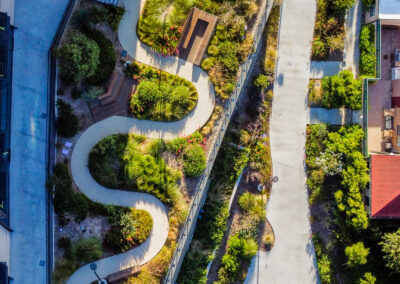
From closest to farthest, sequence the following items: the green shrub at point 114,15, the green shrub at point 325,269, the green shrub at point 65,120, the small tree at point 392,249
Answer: the green shrub at point 65,120 → the green shrub at point 114,15 → the small tree at point 392,249 → the green shrub at point 325,269

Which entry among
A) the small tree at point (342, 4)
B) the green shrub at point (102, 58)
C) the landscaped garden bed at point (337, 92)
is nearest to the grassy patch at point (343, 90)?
the landscaped garden bed at point (337, 92)

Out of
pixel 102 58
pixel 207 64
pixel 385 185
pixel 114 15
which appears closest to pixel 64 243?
pixel 102 58

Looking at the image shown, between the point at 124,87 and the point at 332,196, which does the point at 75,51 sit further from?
the point at 332,196

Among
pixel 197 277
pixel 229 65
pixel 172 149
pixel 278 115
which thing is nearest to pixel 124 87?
pixel 172 149

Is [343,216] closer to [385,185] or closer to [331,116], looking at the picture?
[385,185]

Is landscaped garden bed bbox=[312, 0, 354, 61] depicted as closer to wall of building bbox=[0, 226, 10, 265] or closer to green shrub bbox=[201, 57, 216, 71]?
green shrub bbox=[201, 57, 216, 71]

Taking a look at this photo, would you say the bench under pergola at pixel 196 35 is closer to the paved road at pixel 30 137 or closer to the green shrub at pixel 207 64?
the green shrub at pixel 207 64

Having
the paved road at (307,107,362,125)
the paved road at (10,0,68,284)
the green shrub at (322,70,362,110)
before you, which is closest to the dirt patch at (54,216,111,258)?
the paved road at (10,0,68,284)
